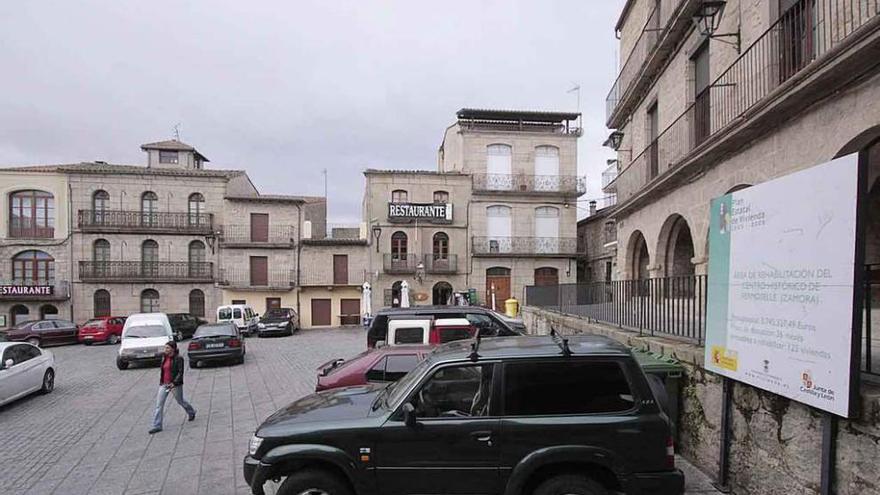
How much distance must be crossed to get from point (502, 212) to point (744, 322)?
84.9 ft

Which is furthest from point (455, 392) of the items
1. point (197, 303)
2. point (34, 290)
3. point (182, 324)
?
point (34, 290)

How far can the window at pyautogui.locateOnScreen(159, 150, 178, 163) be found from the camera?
108 feet

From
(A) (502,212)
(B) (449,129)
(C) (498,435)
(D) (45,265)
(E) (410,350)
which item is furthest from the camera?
(B) (449,129)

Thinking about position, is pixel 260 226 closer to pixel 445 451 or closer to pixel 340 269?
pixel 340 269

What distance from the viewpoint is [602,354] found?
407cm

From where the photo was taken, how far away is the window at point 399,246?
29.7 m

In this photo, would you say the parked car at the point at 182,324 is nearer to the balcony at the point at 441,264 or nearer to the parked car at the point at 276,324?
the parked car at the point at 276,324

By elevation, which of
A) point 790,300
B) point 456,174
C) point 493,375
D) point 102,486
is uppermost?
point 456,174

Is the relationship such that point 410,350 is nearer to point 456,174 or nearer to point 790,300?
point 790,300

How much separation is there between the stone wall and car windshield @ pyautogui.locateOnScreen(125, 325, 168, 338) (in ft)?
52.7

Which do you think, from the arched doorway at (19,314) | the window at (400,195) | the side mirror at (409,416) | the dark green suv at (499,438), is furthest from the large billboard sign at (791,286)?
the arched doorway at (19,314)

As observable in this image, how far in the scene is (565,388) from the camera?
4055 millimetres

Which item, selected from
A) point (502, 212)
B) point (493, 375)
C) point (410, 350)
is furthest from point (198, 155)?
point (493, 375)

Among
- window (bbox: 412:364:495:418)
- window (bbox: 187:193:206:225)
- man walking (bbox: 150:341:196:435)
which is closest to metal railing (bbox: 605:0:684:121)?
window (bbox: 412:364:495:418)
